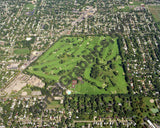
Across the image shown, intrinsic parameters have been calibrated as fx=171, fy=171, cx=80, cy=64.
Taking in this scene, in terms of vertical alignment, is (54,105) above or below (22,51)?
below

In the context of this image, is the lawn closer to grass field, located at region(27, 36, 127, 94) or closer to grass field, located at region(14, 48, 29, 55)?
grass field, located at region(27, 36, 127, 94)

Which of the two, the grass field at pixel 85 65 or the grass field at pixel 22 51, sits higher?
the grass field at pixel 85 65

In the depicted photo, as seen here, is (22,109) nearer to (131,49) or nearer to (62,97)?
(62,97)

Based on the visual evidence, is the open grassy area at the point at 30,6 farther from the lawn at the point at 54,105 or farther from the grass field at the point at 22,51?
the lawn at the point at 54,105

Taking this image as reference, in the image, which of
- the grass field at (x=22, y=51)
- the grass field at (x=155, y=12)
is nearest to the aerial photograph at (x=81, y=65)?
the grass field at (x=155, y=12)

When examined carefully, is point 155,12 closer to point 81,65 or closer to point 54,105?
point 81,65

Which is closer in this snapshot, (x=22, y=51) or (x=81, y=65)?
(x=81, y=65)

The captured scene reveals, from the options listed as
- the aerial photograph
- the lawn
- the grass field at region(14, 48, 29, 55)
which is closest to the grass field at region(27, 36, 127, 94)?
the aerial photograph

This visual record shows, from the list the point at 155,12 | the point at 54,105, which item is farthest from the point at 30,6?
the point at 155,12

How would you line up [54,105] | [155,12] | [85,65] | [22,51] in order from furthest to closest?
[155,12], [22,51], [85,65], [54,105]
